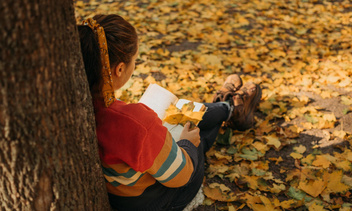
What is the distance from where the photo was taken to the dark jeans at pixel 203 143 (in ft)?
5.54

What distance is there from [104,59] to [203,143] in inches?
43.9

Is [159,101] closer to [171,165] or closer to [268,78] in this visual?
[171,165]

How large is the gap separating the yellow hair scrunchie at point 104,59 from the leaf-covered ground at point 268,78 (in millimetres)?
948

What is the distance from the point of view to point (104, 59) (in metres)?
1.17

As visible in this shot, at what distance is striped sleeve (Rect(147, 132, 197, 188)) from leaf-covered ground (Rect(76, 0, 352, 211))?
1.52 ft

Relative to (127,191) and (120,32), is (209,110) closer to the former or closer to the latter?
(127,191)

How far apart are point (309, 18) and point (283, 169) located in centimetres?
291

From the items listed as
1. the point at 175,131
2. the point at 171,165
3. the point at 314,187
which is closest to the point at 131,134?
the point at 171,165

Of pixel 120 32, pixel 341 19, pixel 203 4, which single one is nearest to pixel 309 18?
pixel 341 19

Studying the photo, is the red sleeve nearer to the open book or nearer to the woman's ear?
the woman's ear

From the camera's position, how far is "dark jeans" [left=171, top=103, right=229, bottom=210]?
5.54ft

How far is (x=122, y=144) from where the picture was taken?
3.97 ft

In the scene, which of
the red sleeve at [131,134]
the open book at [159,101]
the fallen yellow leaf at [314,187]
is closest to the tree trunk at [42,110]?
the red sleeve at [131,134]

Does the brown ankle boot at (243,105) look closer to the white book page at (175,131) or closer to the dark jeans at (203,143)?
the dark jeans at (203,143)
